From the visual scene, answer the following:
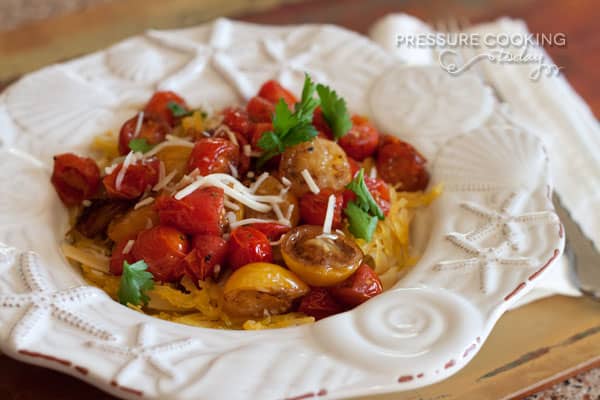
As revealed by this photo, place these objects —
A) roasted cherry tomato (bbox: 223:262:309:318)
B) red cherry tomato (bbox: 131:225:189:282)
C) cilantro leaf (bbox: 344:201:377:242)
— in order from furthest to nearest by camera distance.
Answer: cilantro leaf (bbox: 344:201:377:242) → red cherry tomato (bbox: 131:225:189:282) → roasted cherry tomato (bbox: 223:262:309:318)

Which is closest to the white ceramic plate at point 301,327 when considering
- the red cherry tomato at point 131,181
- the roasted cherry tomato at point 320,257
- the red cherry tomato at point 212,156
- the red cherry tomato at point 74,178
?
the red cherry tomato at point 74,178

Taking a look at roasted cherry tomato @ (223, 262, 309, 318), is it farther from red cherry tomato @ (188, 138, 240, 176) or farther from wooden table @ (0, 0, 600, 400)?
wooden table @ (0, 0, 600, 400)

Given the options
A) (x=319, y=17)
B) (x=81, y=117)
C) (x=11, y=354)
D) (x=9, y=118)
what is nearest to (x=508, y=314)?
(x=11, y=354)

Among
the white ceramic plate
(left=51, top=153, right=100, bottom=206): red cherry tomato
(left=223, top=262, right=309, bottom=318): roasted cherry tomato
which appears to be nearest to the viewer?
the white ceramic plate


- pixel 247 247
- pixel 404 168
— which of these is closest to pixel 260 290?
pixel 247 247

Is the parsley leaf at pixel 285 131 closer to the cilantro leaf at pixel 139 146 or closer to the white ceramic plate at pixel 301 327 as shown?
the cilantro leaf at pixel 139 146

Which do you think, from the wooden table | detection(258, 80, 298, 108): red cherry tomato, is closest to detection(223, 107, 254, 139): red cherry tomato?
detection(258, 80, 298, 108): red cherry tomato

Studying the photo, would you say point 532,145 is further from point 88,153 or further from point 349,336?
point 88,153
